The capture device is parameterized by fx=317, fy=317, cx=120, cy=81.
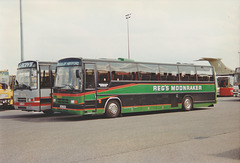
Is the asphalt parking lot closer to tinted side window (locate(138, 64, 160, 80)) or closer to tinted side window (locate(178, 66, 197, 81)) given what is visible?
tinted side window (locate(138, 64, 160, 80))

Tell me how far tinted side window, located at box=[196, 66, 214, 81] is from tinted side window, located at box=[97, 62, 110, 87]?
7113 millimetres

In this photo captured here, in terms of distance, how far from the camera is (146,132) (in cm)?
995

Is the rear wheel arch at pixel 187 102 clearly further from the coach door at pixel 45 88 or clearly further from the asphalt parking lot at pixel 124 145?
the coach door at pixel 45 88

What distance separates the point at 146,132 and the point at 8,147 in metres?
4.19

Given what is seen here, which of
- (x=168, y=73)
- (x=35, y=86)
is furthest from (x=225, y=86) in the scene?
(x=35, y=86)

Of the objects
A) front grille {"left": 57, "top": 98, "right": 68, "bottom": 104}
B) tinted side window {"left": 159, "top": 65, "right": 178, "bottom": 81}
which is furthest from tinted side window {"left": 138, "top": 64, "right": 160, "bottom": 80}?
front grille {"left": 57, "top": 98, "right": 68, "bottom": 104}

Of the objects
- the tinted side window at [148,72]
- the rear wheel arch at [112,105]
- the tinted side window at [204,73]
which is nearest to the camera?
the rear wheel arch at [112,105]

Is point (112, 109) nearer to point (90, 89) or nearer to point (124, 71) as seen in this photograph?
point (90, 89)

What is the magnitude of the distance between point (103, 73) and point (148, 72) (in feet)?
10.3

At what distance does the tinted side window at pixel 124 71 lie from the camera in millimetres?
15461

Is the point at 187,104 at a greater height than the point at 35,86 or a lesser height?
lesser

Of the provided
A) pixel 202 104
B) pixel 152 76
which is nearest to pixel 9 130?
pixel 152 76

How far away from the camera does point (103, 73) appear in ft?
48.8

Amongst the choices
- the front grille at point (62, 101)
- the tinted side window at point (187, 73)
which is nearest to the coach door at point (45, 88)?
the front grille at point (62, 101)
